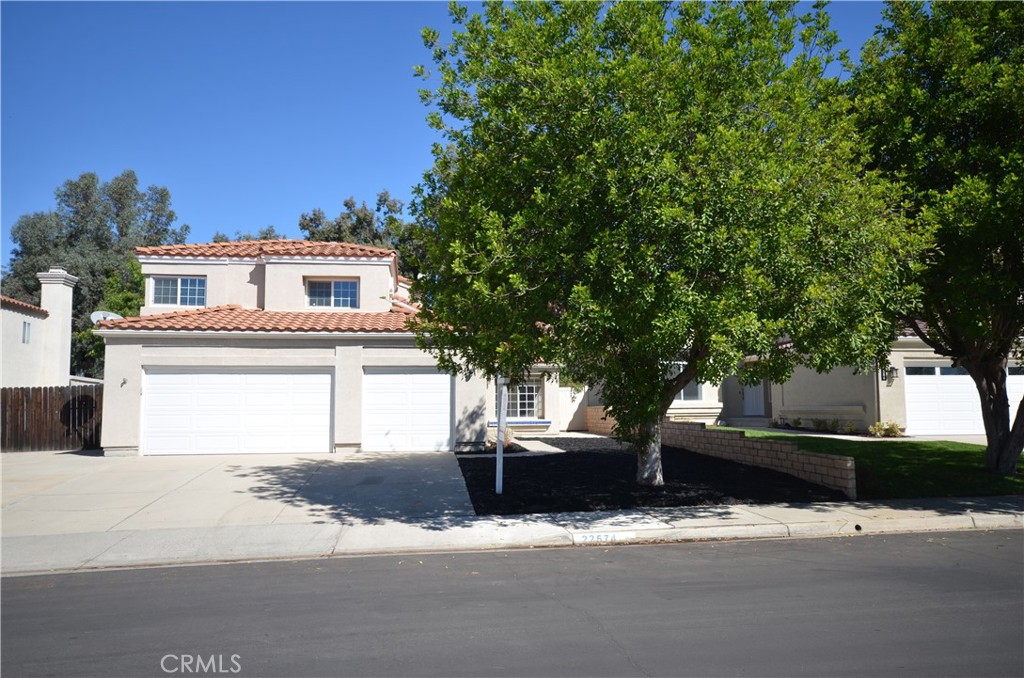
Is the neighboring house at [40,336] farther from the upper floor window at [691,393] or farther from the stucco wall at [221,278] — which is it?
the upper floor window at [691,393]

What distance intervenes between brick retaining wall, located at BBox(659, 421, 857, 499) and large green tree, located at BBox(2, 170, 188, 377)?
35.4m

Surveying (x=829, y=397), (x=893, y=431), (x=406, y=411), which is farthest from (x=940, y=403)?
(x=406, y=411)

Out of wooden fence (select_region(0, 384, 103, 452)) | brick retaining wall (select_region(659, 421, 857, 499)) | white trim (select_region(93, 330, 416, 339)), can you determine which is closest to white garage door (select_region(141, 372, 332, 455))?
white trim (select_region(93, 330, 416, 339))

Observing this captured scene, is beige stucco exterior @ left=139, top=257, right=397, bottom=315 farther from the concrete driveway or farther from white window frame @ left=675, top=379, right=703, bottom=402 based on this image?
white window frame @ left=675, top=379, right=703, bottom=402

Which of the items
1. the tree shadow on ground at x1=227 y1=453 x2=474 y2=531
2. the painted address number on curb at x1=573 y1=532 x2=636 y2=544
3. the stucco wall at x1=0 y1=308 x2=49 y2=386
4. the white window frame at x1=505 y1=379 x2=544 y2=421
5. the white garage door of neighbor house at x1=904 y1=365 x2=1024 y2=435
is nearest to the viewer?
the painted address number on curb at x1=573 y1=532 x2=636 y2=544

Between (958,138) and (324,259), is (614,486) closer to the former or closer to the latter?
(958,138)

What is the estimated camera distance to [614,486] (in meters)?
12.6

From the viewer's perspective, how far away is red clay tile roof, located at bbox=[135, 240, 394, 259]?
2164cm

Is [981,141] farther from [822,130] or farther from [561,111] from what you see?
[561,111]

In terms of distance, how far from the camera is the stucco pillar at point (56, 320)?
90.1 feet

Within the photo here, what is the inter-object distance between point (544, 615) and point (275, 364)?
1342cm

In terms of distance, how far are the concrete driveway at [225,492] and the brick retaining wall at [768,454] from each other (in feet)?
20.1

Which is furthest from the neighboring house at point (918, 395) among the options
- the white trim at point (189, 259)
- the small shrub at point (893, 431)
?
the white trim at point (189, 259)

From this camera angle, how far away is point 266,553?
28.6ft
